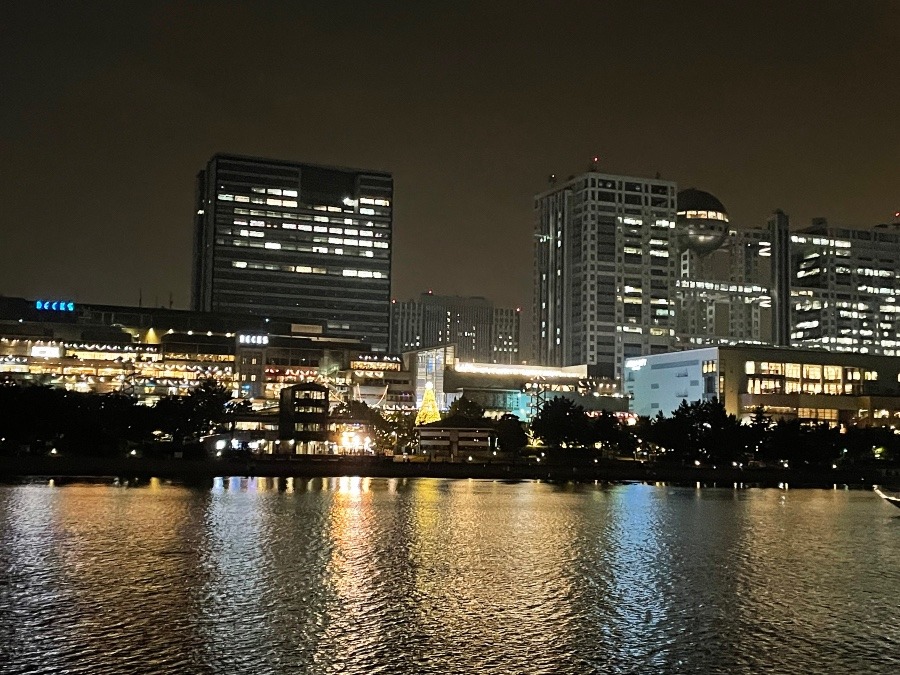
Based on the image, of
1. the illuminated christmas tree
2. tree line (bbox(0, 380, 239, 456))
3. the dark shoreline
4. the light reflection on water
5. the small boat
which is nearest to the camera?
the light reflection on water

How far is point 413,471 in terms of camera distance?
350 ft

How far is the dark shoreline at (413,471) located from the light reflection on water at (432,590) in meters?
30.0

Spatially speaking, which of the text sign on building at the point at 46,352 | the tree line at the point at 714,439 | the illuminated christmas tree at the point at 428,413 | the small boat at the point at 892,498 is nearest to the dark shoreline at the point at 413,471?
the tree line at the point at 714,439

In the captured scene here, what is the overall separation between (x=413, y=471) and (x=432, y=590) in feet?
238

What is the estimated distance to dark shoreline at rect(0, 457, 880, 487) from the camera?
9438 centimetres

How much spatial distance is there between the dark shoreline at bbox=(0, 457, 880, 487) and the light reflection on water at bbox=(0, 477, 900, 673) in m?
30.0

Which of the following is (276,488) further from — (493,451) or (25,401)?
(493,451)

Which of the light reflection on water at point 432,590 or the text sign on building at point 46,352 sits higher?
the text sign on building at point 46,352

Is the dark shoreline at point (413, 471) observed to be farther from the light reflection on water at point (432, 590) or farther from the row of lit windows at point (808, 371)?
the row of lit windows at point (808, 371)

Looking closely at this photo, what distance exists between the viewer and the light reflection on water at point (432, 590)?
83.9 ft

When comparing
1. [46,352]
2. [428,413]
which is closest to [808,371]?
[428,413]

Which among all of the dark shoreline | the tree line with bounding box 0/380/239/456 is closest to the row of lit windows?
the dark shoreline

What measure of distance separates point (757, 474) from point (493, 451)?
33.3 m

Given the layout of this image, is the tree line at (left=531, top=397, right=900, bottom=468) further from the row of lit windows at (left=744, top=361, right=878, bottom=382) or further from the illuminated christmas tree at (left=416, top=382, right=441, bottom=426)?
the row of lit windows at (left=744, top=361, right=878, bottom=382)
